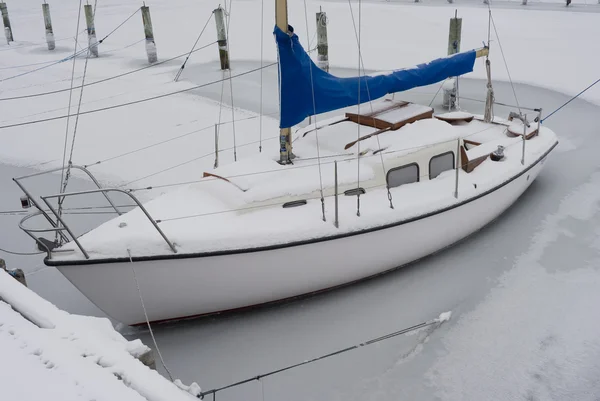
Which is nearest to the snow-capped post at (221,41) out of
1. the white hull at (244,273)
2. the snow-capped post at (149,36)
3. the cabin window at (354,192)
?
the snow-capped post at (149,36)

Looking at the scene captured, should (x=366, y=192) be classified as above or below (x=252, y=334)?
above

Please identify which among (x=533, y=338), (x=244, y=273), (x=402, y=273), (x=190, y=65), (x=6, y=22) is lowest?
(x=533, y=338)

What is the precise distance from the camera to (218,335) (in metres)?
6.14

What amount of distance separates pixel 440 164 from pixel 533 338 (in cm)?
262

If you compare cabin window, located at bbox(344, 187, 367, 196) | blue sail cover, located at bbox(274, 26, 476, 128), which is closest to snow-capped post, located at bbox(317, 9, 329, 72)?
blue sail cover, located at bbox(274, 26, 476, 128)

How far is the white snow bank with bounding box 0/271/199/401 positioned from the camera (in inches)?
138

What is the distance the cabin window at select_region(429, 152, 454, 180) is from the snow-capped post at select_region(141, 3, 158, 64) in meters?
13.8

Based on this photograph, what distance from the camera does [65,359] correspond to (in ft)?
12.3

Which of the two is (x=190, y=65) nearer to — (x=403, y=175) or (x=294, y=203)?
(x=403, y=175)

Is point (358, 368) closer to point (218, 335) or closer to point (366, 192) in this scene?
point (218, 335)

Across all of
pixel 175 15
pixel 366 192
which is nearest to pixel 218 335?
pixel 366 192

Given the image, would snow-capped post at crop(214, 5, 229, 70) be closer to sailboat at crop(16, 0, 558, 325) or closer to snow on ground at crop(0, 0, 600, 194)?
snow on ground at crop(0, 0, 600, 194)

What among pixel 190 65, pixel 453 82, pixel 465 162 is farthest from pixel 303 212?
pixel 190 65

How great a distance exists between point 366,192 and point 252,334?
2207 mm
